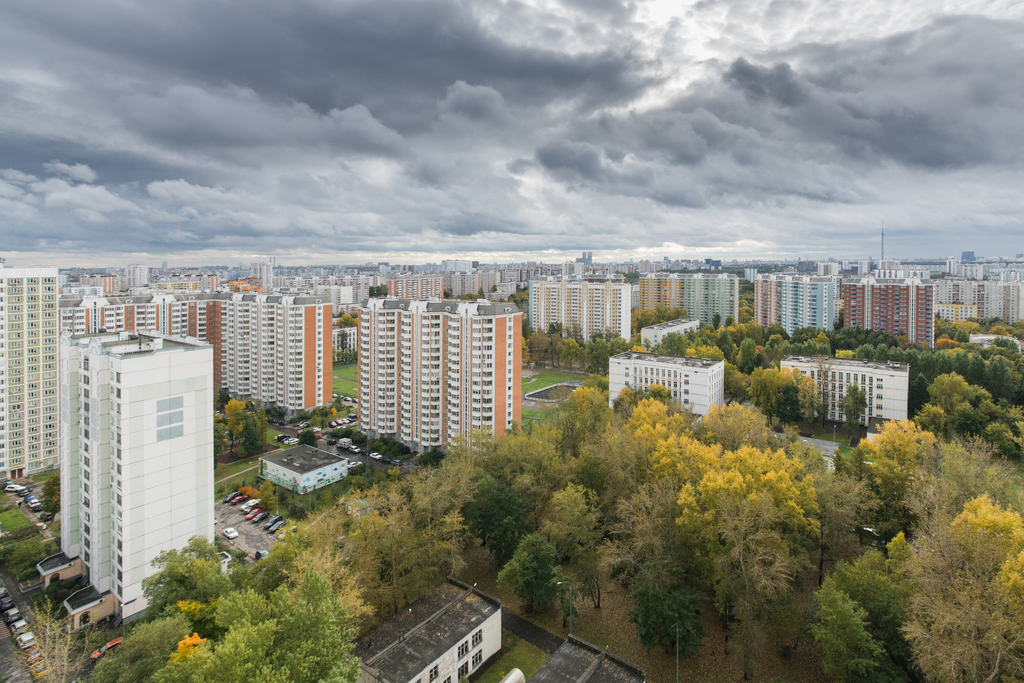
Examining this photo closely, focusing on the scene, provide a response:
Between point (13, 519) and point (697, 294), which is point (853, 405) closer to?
point (697, 294)

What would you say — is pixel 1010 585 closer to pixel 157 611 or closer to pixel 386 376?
pixel 157 611

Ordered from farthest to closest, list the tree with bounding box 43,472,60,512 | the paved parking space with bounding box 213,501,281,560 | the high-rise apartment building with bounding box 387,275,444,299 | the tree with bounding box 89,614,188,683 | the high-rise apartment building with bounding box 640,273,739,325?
1. the high-rise apartment building with bounding box 387,275,444,299
2. the high-rise apartment building with bounding box 640,273,739,325
3. the tree with bounding box 43,472,60,512
4. the paved parking space with bounding box 213,501,281,560
5. the tree with bounding box 89,614,188,683

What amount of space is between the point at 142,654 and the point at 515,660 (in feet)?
28.9

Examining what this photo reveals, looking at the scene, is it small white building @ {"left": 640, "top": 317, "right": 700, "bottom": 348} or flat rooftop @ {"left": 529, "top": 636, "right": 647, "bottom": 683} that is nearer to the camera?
flat rooftop @ {"left": 529, "top": 636, "right": 647, "bottom": 683}

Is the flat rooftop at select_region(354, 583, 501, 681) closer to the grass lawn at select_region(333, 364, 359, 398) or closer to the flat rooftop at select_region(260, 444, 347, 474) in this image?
the flat rooftop at select_region(260, 444, 347, 474)

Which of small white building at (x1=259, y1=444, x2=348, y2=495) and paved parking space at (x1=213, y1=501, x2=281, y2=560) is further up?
small white building at (x1=259, y1=444, x2=348, y2=495)

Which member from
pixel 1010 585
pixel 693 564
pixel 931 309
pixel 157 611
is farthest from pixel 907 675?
pixel 931 309

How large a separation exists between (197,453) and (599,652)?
13.5 m

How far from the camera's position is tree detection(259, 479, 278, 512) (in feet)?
79.4

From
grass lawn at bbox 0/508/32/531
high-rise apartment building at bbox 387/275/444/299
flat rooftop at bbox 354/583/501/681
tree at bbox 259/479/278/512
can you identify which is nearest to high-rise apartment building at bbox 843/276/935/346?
flat rooftop at bbox 354/583/501/681

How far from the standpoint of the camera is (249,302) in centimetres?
4022

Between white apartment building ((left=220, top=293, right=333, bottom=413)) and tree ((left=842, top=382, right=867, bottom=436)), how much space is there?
3512cm

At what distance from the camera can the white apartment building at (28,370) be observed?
89.1 feet

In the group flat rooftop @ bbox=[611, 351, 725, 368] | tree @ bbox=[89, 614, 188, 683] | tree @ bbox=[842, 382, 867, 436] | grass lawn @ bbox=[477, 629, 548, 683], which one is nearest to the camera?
tree @ bbox=[89, 614, 188, 683]
